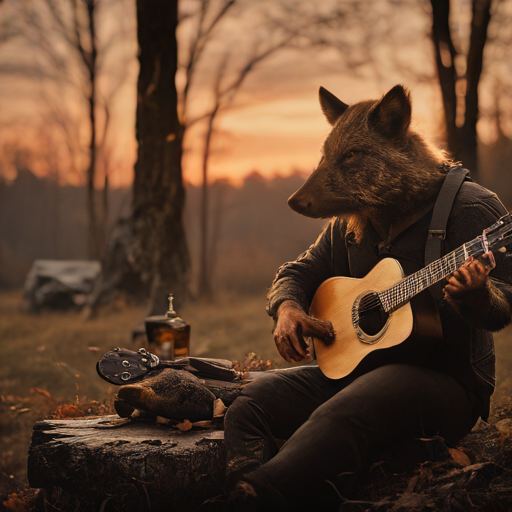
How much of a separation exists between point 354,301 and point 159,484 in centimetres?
135

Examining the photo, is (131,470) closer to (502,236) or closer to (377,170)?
(377,170)

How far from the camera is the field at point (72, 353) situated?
15.1ft

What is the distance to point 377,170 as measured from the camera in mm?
2625

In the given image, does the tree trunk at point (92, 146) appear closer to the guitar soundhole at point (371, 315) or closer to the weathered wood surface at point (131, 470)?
the weathered wood surface at point (131, 470)

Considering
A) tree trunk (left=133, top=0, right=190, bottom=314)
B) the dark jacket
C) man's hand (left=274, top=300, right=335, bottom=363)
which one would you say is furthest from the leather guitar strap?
tree trunk (left=133, top=0, right=190, bottom=314)

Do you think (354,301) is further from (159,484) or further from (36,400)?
(36,400)

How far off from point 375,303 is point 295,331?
1.36ft

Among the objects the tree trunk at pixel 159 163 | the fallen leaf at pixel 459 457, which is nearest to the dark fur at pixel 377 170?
the fallen leaf at pixel 459 457

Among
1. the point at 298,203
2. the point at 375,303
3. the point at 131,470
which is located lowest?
the point at 131,470

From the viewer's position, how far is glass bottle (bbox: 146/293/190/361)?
15.7 ft

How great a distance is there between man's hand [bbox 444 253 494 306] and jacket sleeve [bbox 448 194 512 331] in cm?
2

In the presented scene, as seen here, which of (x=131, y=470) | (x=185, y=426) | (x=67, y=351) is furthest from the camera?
(x=67, y=351)

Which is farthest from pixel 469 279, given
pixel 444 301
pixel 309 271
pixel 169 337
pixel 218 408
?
pixel 169 337

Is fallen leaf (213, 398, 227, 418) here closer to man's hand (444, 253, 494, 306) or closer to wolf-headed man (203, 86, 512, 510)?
wolf-headed man (203, 86, 512, 510)
